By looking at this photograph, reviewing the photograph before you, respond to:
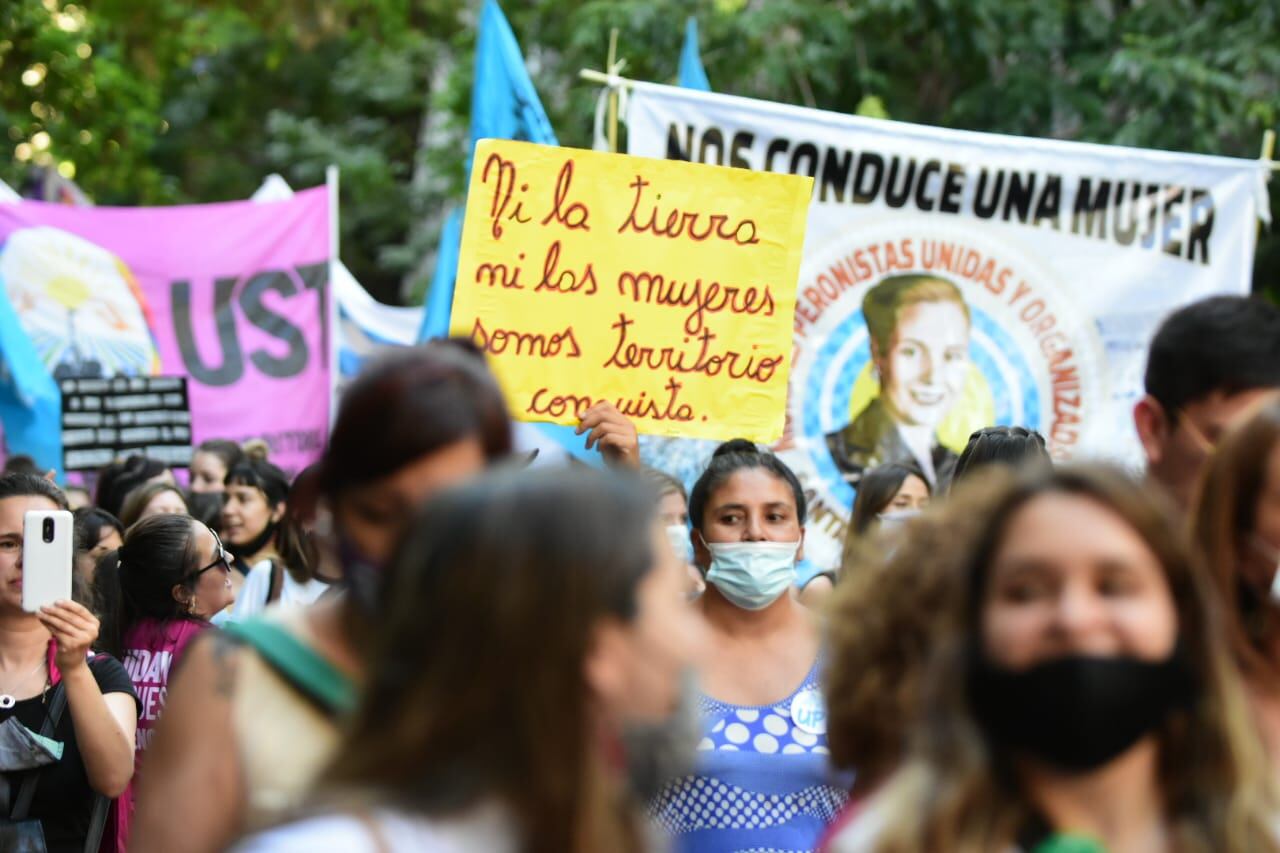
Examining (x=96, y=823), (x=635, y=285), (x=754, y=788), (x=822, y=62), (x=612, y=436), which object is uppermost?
(x=822, y=62)

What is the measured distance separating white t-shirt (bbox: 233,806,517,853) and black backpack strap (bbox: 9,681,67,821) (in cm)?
307

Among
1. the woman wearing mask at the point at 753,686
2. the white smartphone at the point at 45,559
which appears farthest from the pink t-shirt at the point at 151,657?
the woman wearing mask at the point at 753,686

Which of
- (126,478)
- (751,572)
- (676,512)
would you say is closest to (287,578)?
(676,512)

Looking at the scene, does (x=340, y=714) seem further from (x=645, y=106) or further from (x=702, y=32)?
(x=702, y=32)

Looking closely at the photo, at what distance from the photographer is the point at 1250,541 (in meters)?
2.87

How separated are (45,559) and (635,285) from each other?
2.40 metres

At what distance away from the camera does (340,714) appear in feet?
8.24

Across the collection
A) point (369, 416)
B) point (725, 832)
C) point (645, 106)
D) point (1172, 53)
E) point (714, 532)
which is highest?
point (1172, 53)

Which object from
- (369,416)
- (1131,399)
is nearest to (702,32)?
(1131,399)

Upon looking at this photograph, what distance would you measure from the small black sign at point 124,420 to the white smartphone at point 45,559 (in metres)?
5.40

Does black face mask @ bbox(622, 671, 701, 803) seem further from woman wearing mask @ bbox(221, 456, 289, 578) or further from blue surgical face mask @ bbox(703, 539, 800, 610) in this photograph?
woman wearing mask @ bbox(221, 456, 289, 578)

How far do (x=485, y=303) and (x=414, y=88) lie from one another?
2068cm

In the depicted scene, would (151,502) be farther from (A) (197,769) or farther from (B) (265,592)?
(A) (197,769)

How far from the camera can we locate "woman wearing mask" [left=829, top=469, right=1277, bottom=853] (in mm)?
2311
